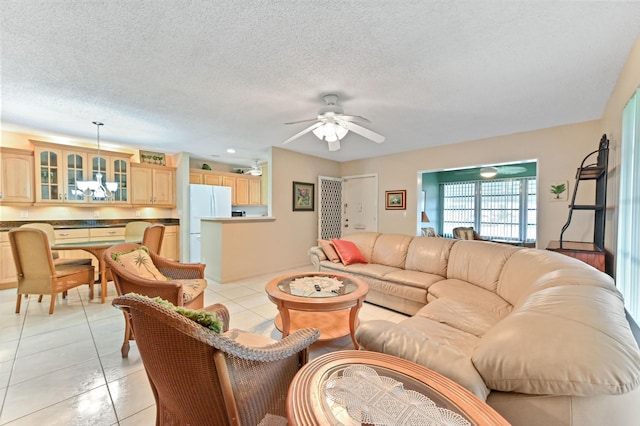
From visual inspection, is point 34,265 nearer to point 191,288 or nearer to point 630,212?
point 191,288

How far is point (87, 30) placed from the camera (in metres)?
1.73

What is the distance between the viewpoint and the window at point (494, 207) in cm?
630

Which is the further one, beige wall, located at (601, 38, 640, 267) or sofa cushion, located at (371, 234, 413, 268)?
sofa cushion, located at (371, 234, 413, 268)

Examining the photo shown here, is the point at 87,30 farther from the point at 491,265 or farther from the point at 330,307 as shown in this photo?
the point at 491,265

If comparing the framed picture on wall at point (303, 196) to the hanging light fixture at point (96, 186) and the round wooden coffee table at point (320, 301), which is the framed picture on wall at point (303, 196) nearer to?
the round wooden coffee table at point (320, 301)

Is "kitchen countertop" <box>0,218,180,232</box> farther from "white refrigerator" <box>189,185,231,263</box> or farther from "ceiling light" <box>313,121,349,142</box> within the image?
"ceiling light" <box>313,121,349,142</box>

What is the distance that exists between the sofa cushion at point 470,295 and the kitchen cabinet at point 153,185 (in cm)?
537

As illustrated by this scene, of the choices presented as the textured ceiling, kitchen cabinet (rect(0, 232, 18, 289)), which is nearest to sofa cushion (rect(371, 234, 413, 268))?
the textured ceiling

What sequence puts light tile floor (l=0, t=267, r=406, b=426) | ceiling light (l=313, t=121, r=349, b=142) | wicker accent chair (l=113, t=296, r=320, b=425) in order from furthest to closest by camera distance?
ceiling light (l=313, t=121, r=349, b=142) < light tile floor (l=0, t=267, r=406, b=426) < wicker accent chair (l=113, t=296, r=320, b=425)

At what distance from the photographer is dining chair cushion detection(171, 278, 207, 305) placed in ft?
7.36

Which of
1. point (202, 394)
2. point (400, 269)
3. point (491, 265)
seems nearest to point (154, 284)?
point (202, 394)

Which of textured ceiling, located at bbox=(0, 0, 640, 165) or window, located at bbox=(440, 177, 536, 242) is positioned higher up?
textured ceiling, located at bbox=(0, 0, 640, 165)

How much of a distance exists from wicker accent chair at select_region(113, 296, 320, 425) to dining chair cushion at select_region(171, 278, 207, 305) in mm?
1152

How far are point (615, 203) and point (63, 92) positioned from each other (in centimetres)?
562
